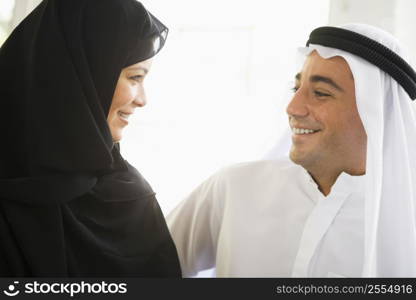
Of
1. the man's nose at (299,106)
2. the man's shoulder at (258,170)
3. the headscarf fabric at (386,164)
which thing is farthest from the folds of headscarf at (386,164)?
the man's shoulder at (258,170)

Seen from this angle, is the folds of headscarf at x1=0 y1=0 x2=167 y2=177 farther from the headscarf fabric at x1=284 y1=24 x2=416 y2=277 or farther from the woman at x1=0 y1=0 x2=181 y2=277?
the headscarf fabric at x1=284 y1=24 x2=416 y2=277

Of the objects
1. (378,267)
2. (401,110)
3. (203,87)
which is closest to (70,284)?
(378,267)

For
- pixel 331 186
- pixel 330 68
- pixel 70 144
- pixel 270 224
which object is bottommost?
pixel 270 224

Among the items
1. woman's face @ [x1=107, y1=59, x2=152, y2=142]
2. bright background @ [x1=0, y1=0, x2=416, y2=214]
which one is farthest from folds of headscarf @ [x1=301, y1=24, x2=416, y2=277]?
bright background @ [x1=0, y1=0, x2=416, y2=214]

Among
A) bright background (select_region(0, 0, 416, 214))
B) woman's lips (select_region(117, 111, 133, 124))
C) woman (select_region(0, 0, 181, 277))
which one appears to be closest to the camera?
woman (select_region(0, 0, 181, 277))

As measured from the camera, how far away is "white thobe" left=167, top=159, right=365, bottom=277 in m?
1.43

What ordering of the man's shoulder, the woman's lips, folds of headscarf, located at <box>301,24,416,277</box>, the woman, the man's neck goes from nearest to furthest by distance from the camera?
1. the woman
2. folds of headscarf, located at <box>301,24,416,277</box>
3. the woman's lips
4. the man's neck
5. the man's shoulder

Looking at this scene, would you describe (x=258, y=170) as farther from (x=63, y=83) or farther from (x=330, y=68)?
(x=63, y=83)

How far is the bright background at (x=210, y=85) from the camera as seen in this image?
2545 millimetres

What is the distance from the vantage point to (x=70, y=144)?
1.19 meters

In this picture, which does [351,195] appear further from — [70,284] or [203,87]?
[203,87]

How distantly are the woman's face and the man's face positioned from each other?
49 cm

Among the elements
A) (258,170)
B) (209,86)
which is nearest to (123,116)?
(258,170)

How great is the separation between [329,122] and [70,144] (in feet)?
2.63
